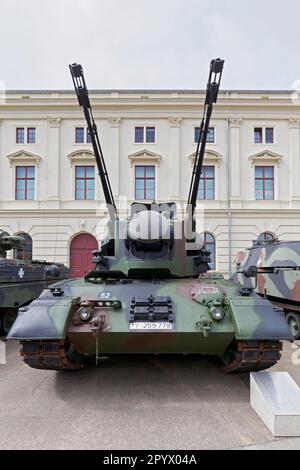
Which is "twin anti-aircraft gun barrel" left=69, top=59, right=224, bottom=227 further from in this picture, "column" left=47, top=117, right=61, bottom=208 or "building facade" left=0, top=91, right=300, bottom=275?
"column" left=47, top=117, right=61, bottom=208

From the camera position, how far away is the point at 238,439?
3.62 meters

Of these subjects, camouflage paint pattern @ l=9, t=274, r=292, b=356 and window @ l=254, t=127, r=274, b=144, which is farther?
window @ l=254, t=127, r=274, b=144

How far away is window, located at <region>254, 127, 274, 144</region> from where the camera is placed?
2259 cm

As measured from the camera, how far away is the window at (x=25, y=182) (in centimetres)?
2244

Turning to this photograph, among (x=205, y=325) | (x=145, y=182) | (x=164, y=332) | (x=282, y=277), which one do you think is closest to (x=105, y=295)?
(x=164, y=332)

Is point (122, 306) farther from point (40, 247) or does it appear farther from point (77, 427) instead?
point (40, 247)

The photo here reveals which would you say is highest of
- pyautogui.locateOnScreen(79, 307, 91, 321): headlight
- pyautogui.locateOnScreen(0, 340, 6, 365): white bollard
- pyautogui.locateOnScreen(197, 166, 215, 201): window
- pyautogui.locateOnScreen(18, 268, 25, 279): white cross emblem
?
pyautogui.locateOnScreen(197, 166, 215, 201): window

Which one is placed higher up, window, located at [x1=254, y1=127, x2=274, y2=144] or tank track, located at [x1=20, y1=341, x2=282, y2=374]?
window, located at [x1=254, y1=127, x2=274, y2=144]

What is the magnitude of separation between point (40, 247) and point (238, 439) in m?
19.8

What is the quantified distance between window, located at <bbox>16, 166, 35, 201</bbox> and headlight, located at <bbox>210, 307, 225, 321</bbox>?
19691 millimetres

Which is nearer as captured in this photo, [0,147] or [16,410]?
[16,410]

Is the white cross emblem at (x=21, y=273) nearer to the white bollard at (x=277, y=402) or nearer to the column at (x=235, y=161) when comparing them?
the white bollard at (x=277, y=402)

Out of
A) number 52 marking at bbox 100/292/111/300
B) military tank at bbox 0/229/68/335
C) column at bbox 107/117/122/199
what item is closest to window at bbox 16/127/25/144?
column at bbox 107/117/122/199
